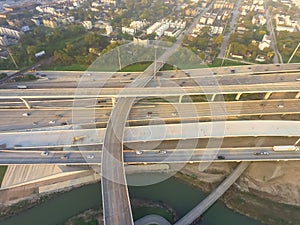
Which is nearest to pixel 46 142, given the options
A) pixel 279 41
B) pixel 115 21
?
pixel 115 21

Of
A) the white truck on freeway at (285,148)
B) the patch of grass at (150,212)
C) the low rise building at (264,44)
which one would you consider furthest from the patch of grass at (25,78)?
the low rise building at (264,44)

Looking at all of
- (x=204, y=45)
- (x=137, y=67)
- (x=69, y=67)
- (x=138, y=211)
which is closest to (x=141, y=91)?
(x=137, y=67)

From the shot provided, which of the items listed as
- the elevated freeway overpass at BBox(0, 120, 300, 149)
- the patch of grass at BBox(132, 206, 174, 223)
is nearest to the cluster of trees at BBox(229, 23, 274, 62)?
the elevated freeway overpass at BBox(0, 120, 300, 149)

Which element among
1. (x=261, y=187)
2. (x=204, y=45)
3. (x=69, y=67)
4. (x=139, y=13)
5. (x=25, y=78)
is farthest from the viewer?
(x=139, y=13)

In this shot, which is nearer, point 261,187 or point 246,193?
point 246,193

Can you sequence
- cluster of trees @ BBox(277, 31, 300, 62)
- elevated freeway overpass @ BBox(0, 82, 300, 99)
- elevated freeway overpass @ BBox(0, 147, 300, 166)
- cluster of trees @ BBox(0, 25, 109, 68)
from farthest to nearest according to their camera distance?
1. cluster of trees @ BBox(277, 31, 300, 62)
2. cluster of trees @ BBox(0, 25, 109, 68)
3. elevated freeway overpass @ BBox(0, 82, 300, 99)
4. elevated freeway overpass @ BBox(0, 147, 300, 166)

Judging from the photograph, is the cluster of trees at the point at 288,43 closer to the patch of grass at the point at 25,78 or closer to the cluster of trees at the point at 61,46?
the cluster of trees at the point at 61,46

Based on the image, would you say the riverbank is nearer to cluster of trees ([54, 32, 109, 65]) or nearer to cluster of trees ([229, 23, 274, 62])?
cluster of trees ([54, 32, 109, 65])

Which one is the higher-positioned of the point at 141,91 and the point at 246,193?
the point at 141,91

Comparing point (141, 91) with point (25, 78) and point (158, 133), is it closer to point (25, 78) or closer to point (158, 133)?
point (158, 133)
